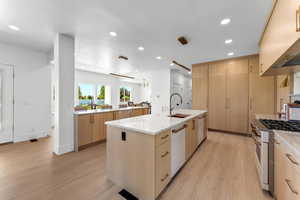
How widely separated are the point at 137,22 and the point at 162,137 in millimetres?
1997

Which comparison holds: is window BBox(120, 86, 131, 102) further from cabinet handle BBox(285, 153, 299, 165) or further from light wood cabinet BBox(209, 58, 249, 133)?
cabinet handle BBox(285, 153, 299, 165)

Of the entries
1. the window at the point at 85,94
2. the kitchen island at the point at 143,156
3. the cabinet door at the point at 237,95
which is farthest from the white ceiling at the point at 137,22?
the window at the point at 85,94

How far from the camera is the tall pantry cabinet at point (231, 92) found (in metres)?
3.82

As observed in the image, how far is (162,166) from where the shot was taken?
4.84ft

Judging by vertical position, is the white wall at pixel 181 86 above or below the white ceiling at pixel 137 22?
below

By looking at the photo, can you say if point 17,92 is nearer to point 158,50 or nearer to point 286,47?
point 158,50

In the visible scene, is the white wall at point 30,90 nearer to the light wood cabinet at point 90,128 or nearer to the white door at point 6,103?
the white door at point 6,103

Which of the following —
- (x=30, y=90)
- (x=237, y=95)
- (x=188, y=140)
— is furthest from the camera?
(x=237, y=95)

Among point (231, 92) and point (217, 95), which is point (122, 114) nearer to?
point (217, 95)

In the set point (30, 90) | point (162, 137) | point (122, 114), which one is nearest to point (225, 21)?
point (162, 137)

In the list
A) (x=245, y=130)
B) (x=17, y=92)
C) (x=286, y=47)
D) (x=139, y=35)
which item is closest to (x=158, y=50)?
(x=139, y=35)

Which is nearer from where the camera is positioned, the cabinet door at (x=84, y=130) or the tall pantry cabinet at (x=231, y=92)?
the cabinet door at (x=84, y=130)

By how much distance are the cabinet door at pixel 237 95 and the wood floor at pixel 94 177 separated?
1403mm

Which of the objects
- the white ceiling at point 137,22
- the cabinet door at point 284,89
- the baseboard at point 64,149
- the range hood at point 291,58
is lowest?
the baseboard at point 64,149
